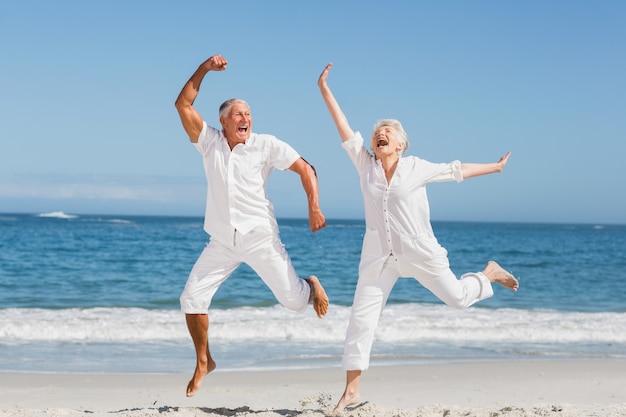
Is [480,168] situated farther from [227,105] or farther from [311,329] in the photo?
[311,329]

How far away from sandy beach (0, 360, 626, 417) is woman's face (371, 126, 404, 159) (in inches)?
78.8

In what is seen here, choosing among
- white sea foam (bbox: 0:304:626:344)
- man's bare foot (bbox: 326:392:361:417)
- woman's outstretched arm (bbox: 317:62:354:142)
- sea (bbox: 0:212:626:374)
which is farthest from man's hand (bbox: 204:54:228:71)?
white sea foam (bbox: 0:304:626:344)

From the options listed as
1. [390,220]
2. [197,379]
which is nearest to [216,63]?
[390,220]

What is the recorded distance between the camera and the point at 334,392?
7.86 meters

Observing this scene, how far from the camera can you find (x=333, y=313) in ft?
49.3

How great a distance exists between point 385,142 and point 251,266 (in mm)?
1384

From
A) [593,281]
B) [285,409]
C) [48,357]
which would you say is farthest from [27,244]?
[285,409]

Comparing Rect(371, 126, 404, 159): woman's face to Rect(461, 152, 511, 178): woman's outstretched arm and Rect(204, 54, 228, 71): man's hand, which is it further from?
Rect(204, 54, 228, 71): man's hand

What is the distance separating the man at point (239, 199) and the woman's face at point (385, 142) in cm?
55

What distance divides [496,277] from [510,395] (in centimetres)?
175

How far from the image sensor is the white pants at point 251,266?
5.99 meters

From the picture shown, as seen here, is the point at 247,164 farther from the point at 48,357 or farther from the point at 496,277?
the point at 48,357

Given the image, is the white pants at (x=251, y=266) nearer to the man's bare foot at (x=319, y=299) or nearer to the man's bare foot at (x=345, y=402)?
the man's bare foot at (x=319, y=299)

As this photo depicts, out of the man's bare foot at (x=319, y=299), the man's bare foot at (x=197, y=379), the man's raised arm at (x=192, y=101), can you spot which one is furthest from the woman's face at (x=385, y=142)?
the man's bare foot at (x=197, y=379)
